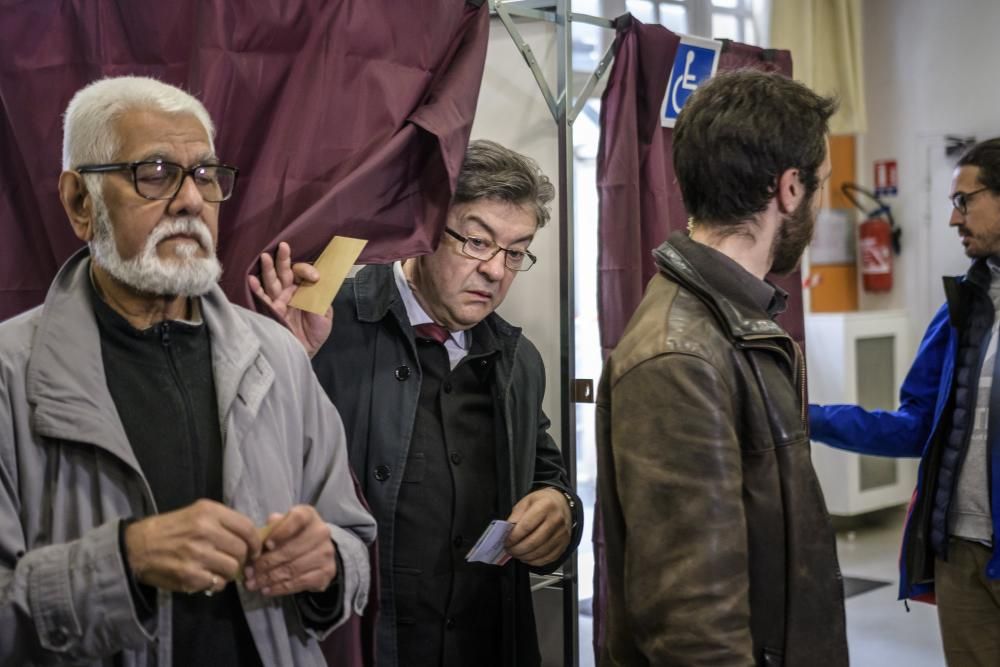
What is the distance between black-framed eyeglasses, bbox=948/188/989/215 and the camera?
2.65m

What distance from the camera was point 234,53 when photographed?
5.91 ft

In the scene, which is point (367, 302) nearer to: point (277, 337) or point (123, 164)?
point (277, 337)

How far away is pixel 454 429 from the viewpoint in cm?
201

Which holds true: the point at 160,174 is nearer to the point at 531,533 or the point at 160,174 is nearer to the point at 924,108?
the point at 531,533

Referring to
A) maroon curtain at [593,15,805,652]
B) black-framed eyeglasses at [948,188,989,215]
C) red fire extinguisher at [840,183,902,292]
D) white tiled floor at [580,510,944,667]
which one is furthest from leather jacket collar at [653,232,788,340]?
red fire extinguisher at [840,183,902,292]

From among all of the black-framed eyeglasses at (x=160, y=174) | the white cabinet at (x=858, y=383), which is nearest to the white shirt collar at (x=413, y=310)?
the black-framed eyeglasses at (x=160, y=174)

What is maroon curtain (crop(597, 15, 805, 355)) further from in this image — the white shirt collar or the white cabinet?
the white cabinet

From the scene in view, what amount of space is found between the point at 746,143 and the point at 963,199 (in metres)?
1.49

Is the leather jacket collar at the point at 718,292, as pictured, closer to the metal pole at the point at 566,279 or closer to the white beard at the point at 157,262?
the white beard at the point at 157,262

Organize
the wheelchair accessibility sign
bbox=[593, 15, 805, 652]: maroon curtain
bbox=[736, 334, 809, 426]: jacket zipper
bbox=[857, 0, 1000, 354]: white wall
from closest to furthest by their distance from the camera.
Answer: bbox=[736, 334, 809, 426]: jacket zipper < bbox=[593, 15, 805, 652]: maroon curtain < the wheelchair accessibility sign < bbox=[857, 0, 1000, 354]: white wall

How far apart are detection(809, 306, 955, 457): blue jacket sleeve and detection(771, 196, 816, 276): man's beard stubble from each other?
1241mm

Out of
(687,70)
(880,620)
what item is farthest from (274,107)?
(880,620)

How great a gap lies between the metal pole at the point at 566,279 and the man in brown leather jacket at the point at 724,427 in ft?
3.74

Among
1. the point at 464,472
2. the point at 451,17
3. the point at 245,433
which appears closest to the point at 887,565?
the point at 464,472
